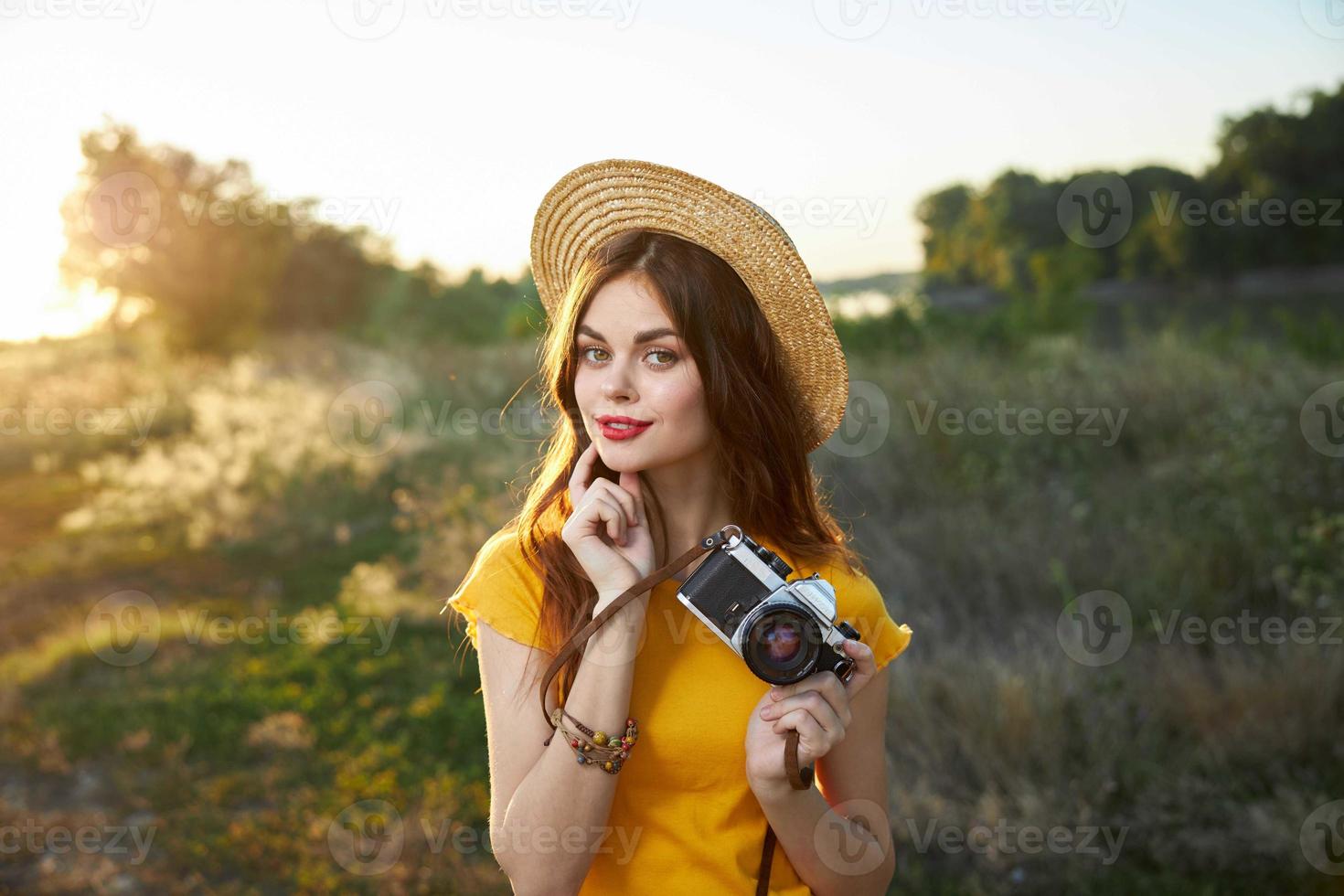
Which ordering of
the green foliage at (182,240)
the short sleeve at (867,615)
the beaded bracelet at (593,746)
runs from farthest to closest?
the green foliage at (182,240) → the short sleeve at (867,615) → the beaded bracelet at (593,746)

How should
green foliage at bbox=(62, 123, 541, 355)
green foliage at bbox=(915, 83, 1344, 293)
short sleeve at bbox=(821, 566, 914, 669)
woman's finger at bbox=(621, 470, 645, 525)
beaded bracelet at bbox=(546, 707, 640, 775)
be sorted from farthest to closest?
green foliage at bbox=(62, 123, 541, 355)
green foliage at bbox=(915, 83, 1344, 293)
short sleeve at bbox=(821, 566, 914, 669)
woman's finger at bbox=(621, 470, 645, 525)
beaded bracelet at bbox=(546, 707, 640, 775)

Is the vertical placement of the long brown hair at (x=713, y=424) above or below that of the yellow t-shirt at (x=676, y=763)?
above

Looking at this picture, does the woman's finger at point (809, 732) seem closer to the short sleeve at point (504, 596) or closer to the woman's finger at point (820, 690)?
the woman's finger at point (820, 690)

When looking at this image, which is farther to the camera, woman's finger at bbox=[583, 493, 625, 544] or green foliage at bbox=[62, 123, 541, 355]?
green foliage at bbox=[62, 123, 541, 355]

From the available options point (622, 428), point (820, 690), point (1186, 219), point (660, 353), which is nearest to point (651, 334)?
point (660, 353)

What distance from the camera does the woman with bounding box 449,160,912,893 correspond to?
1704 mm

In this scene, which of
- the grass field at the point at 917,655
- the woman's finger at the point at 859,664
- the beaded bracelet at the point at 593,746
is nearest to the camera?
the beaded bracelet at the point at 593,746

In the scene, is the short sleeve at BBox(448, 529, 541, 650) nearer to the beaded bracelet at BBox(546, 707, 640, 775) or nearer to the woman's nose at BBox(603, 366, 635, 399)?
the beaded bracelet at BBox(546, 707, 640, 775)

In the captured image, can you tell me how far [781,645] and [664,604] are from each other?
35 centimetres

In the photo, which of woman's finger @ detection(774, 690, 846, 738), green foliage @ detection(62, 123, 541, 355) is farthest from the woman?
green foliage @ detection(62, 123, 541, 355)

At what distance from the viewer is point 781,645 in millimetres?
1667

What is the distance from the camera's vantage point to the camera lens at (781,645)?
166 centimetres

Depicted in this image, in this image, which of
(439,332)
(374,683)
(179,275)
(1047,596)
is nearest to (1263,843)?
(1047,596)

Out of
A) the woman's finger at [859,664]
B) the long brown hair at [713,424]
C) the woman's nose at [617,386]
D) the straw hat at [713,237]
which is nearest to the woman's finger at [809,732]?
the woman's finger at [859,664]
